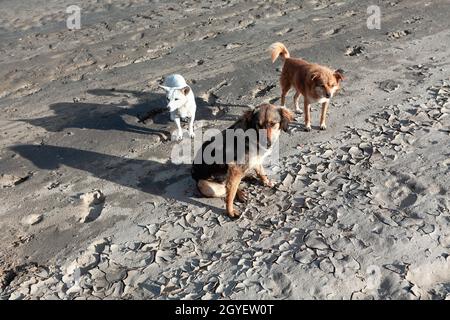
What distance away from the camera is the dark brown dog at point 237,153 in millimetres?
5500

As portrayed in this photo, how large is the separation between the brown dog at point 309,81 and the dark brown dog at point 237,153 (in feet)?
4.62

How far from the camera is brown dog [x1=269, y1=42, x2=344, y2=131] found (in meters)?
6.80

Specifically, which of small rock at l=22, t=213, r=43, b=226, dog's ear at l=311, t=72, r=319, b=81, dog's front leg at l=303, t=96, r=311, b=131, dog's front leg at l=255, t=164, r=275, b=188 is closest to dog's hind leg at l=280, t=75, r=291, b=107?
dog's front leg at l=303, t=96, r=311, b=131

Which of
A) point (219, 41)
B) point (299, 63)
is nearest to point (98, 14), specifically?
point (219, 41)

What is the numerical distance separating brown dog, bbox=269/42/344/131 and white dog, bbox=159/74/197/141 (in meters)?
1.70

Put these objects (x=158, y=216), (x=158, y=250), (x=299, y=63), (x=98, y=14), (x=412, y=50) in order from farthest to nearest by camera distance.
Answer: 1. (x=98, y=14)
2. (x=412, y=50)
3. (x=299, y=63)
4. (x=158, y=216)
5. (x=158, y=250)

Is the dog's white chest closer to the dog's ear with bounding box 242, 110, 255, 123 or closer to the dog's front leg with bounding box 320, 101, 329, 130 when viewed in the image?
the dog's ear with bounding box 242, 110, 255, 123
